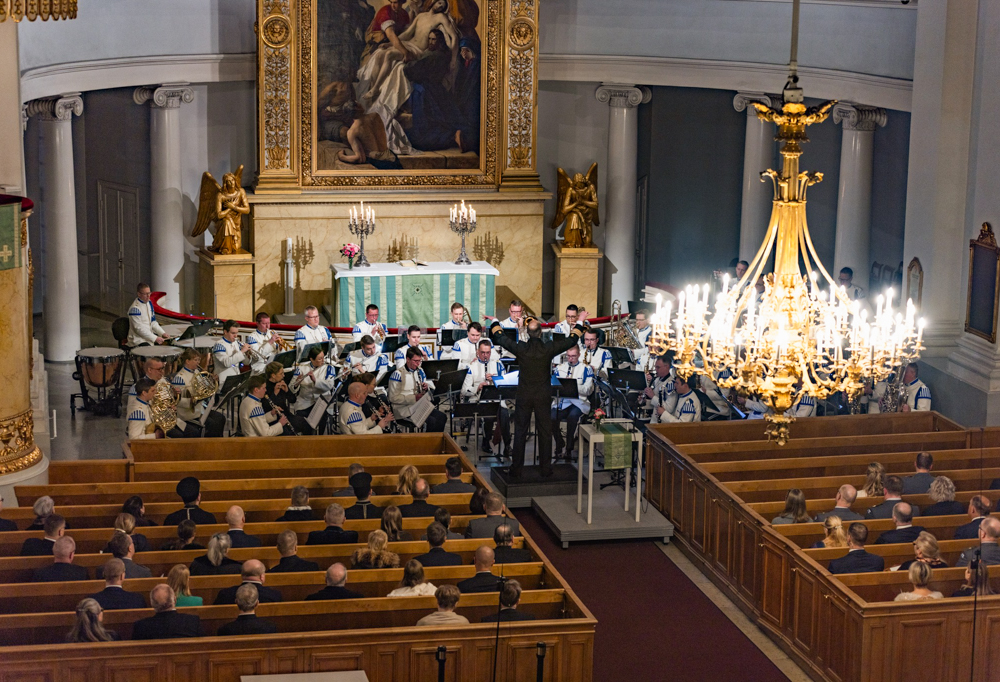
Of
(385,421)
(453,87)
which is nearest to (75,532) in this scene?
(385,421)

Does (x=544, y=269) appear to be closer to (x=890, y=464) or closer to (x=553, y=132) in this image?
(x=553, y=132)

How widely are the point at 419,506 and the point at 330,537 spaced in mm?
1053

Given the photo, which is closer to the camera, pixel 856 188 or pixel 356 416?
pixel 356 416

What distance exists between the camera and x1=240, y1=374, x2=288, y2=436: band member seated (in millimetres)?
13945

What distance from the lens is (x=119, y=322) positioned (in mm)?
17172

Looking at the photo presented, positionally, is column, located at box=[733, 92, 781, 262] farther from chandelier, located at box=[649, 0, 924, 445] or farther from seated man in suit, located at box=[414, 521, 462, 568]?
chandelier, located at box=[649, 0, 924, 445]

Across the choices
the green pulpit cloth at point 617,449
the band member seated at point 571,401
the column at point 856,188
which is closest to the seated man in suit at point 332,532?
the green pulpit cloth at point 617,449

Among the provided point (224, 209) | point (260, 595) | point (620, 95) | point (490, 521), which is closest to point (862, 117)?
point (620, 95)

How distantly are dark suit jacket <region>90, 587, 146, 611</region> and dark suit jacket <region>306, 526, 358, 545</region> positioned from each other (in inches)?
65.8

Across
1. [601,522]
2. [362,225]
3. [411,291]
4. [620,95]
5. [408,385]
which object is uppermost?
[620,95]

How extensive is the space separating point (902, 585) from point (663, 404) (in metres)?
5.42

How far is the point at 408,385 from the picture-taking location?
609 inches

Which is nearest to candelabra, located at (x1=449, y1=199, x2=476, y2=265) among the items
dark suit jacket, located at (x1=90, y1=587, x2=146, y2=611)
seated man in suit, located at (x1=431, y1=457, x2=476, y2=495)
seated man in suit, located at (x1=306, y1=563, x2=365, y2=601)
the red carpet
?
the red carpet

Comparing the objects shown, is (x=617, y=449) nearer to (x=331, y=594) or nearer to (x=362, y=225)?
(x=331, y=594)
